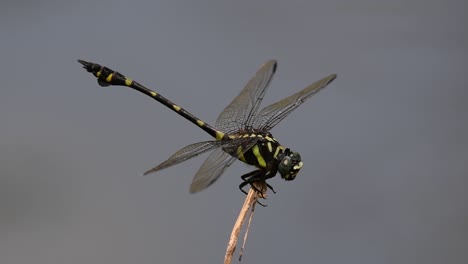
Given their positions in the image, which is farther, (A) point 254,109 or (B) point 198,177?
(A) point 254,109

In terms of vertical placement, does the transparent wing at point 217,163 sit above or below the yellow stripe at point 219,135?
below

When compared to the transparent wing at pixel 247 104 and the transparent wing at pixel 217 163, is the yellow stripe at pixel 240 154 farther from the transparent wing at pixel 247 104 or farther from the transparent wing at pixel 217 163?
the transparent wing at pixel 247 104

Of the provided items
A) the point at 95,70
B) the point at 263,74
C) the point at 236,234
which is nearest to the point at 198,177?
the point at 236,234

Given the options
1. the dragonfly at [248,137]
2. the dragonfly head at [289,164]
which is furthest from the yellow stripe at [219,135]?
the dragonfly head at [289,164]

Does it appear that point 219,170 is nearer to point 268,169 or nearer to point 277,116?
point 268,169

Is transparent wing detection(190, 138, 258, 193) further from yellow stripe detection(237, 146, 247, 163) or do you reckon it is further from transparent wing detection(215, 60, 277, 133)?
transparent wing detection(215, 60, 277, 133)

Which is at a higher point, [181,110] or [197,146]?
[181,110]

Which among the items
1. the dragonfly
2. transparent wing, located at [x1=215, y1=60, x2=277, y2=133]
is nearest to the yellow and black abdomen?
the dragonfly

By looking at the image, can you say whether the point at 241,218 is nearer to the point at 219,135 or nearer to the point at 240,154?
the point at 240,154
